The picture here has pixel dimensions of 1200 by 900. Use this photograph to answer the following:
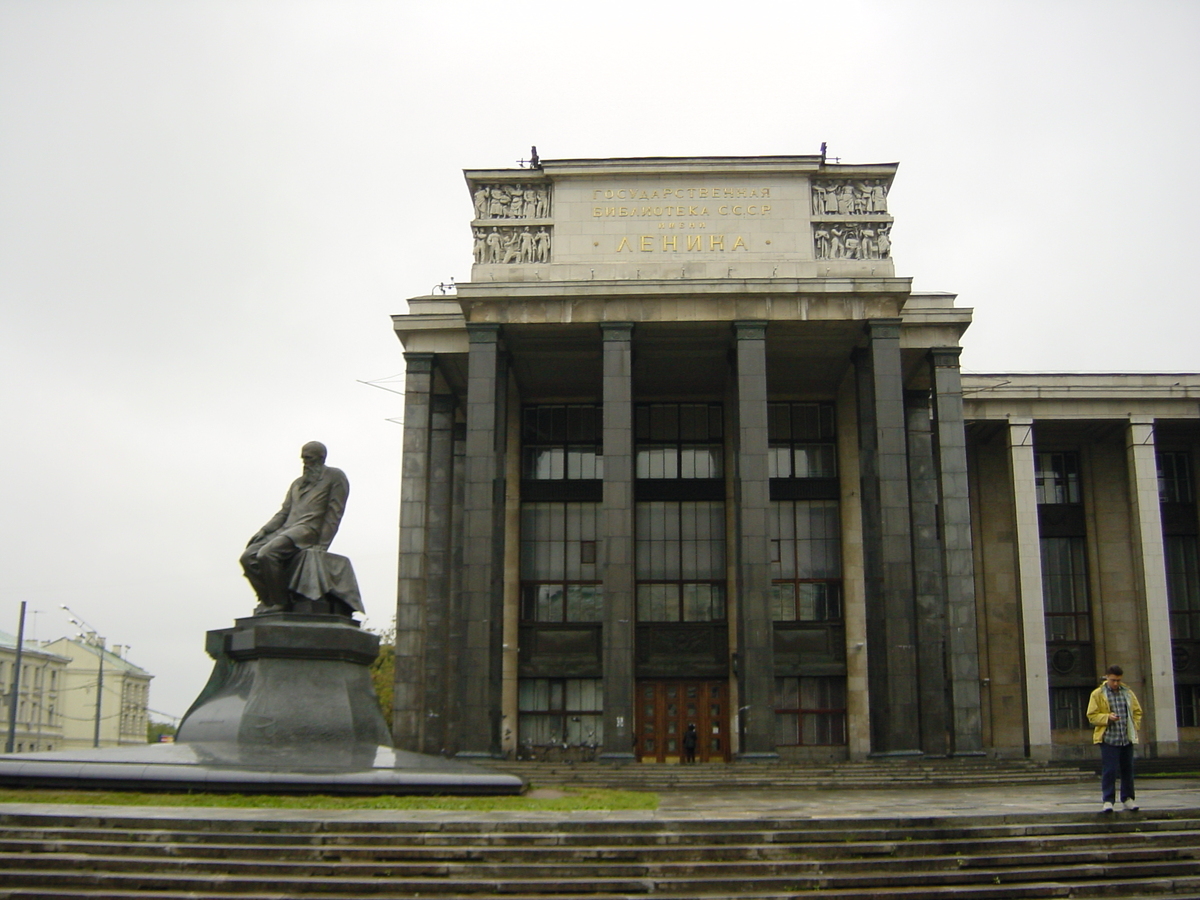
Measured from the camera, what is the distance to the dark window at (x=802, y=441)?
1684 inches

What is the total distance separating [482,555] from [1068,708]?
76.6 ft

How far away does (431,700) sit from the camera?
38.9m

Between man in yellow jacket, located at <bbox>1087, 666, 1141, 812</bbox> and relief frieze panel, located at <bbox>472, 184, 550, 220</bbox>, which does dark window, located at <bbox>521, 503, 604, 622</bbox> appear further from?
man in yellow jacket, located at <bbox>1087, 666, 1141, 812</bbox>

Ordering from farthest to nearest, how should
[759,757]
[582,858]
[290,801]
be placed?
1. [759,757]
2. [290,801]
3. [582,858]

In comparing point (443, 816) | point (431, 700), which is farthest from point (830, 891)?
point (431, 700)

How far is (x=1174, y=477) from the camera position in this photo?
46.3 meters

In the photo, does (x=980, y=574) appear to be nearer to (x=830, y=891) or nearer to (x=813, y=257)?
(x=813, y=257)

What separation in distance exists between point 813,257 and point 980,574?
14514 mm

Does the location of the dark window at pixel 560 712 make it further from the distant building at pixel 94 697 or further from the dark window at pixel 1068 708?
the distant building at pixel 94 697

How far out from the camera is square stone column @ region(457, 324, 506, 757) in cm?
3531

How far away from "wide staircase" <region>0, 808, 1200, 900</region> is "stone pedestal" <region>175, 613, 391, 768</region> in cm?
362

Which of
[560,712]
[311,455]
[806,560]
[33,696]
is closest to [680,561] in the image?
[806,560]

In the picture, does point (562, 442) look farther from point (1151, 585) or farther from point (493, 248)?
point (1151, 585)

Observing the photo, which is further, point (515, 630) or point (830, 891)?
point (515, 630)
